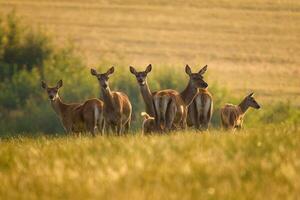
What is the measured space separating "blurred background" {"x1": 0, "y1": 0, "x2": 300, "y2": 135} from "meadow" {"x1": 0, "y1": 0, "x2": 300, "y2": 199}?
3.6 inches

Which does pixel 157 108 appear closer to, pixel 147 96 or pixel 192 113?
pixel 147 96

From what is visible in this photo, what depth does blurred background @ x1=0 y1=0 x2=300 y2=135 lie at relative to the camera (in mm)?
60312

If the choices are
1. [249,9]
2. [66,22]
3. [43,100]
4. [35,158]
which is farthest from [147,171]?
[249,9]

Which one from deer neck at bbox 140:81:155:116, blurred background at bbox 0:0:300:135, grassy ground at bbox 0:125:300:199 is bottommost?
grassy ground at bbox 0:125:300:199

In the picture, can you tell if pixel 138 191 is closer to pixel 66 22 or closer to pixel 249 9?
pixel 66 22

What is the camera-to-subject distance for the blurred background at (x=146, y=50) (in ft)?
198

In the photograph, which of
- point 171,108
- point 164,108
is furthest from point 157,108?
point 171,108

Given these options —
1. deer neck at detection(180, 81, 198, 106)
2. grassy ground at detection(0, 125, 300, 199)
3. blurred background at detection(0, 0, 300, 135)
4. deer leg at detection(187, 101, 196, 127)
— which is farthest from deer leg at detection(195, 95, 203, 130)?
blurred background at detection(0, 0, 300, 135)

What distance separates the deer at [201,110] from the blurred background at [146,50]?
97.3 ft

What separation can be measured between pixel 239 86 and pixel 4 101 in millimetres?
14221

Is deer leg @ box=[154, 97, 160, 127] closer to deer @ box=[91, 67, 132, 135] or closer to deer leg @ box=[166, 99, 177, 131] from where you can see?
deer leg @ box=[166, 99, 177, 131]

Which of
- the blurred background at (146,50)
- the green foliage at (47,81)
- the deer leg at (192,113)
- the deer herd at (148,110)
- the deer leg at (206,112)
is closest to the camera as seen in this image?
the deer herd at (148,110)

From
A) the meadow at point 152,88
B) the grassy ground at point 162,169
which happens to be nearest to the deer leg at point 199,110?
the meadow at point 152,88

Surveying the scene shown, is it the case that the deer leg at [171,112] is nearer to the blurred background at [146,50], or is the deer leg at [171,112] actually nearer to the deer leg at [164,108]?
the deer leg at [164,108]
